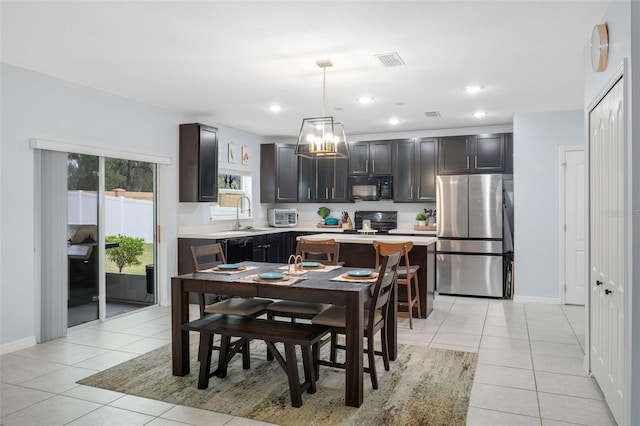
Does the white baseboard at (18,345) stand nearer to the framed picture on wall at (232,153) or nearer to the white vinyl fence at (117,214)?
the white vinyl fence at (117,214)

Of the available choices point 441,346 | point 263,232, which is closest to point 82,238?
point 263,232

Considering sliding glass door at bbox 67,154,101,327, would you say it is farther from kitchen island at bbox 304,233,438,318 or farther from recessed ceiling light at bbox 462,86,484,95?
recessed ceiling light at bbox 462,86,484,95

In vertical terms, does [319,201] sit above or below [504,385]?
above

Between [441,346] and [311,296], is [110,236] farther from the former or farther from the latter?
[441,346]

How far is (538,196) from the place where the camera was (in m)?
6.21

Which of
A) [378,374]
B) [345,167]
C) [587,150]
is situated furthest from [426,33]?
[345,167]

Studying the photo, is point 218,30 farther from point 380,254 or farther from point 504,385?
point 504,385

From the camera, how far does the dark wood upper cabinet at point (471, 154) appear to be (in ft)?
22.7

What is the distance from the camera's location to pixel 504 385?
132 inches

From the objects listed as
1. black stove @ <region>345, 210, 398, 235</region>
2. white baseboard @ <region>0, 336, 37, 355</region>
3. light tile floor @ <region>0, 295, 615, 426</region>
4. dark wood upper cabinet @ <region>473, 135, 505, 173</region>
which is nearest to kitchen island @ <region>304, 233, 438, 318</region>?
light tile floor @ <region>0, 295, 615, 426</region>

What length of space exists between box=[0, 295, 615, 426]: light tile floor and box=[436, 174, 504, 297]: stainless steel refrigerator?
86 centimetres

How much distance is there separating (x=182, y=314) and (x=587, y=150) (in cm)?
333

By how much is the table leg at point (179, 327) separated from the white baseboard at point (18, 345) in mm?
1726

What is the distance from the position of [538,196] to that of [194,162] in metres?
4.65
